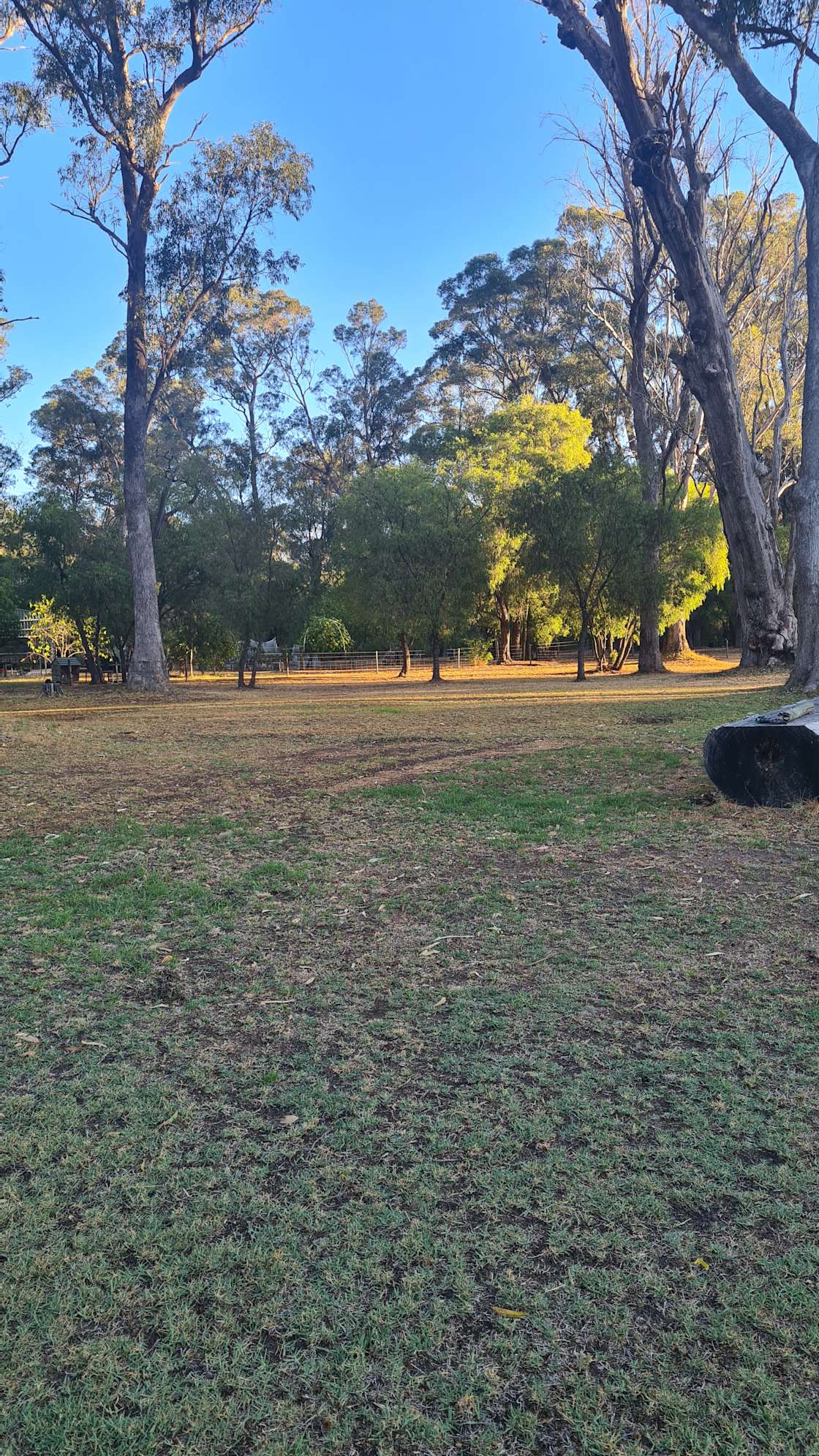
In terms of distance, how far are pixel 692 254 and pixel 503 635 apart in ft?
74.1

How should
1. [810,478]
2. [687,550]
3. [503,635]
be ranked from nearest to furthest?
[810,478], [687,550], [503,635]

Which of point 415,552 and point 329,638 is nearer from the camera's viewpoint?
point 415,552

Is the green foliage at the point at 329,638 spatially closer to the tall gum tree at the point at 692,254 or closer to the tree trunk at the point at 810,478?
the tall gum tree at the point at 692,254

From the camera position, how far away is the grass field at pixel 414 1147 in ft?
4.89

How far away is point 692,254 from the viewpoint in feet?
50.1

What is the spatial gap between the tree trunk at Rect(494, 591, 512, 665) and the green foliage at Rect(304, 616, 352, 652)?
828cm

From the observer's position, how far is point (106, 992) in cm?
328

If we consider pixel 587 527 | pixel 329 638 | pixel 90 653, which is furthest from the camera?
pixel 329 638

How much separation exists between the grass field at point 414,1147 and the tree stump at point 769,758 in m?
0.42

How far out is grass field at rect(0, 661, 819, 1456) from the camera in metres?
1.49

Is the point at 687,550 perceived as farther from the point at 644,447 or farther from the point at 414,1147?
the point at 414,1147

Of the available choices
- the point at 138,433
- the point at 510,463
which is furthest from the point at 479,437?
the point at 138,433

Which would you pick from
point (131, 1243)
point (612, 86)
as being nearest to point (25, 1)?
point (612, 86)

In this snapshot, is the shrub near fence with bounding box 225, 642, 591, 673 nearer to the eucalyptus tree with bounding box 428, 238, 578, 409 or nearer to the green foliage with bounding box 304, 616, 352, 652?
the green foliage with bounding box 304, 616, 352, 652
